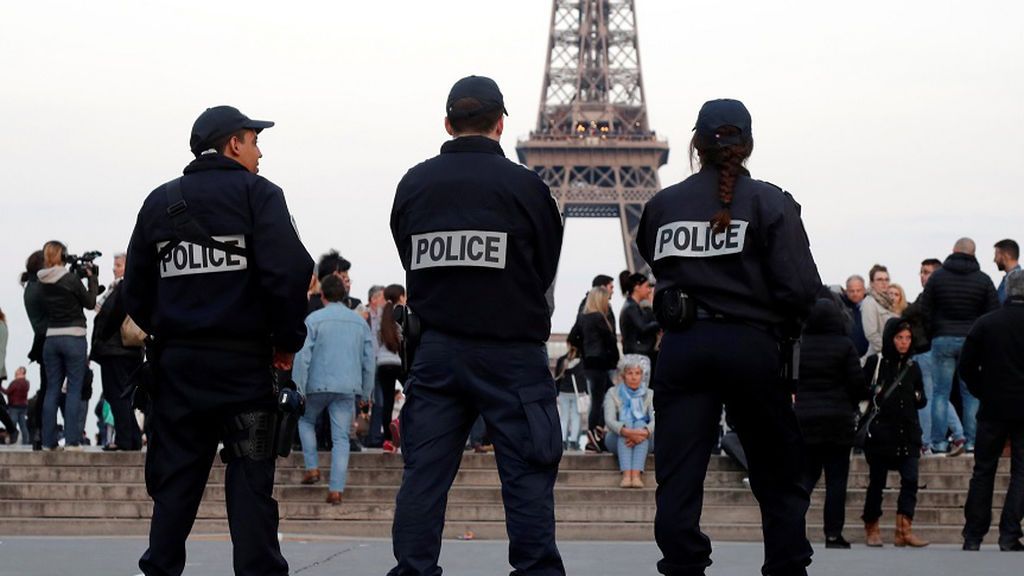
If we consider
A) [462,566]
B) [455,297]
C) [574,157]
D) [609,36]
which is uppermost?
[609,36]

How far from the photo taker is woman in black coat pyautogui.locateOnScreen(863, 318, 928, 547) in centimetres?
1185

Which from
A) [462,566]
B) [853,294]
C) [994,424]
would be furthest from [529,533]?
[853,294]

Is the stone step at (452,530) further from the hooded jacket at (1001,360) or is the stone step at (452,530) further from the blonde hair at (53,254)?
the blonde hair at (53,254)

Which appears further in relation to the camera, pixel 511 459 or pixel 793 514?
pixel 793 514

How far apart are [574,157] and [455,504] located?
2228 inches

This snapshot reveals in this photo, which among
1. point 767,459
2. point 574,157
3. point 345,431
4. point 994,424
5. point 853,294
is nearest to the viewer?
point 767,459

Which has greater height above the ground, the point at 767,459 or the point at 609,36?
the point at 609,36

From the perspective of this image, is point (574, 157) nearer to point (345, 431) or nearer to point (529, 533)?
point (345, 431)

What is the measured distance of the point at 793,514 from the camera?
21.3ft

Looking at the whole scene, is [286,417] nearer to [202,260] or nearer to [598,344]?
[202,260]

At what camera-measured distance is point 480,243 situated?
5969 mm

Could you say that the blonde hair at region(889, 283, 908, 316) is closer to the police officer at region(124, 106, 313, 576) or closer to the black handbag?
the black handbag

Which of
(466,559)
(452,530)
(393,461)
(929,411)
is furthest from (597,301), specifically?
(466,559)

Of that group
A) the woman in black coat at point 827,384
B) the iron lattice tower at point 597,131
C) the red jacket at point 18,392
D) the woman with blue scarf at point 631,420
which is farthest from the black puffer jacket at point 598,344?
the iron lattice tower at point 597,131
